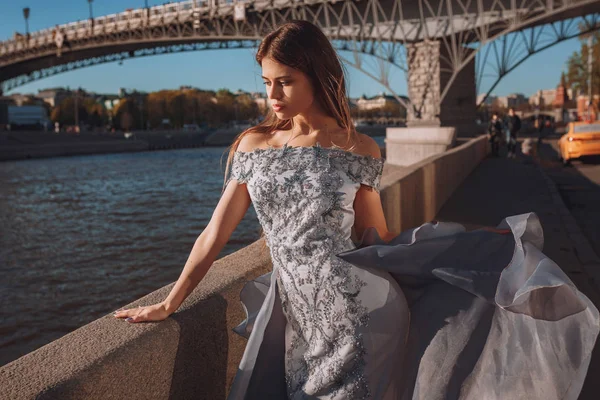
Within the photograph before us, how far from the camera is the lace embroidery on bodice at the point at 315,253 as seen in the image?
5.55ft

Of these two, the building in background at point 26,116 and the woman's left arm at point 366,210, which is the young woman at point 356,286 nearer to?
the woman's left arm at point 366,210

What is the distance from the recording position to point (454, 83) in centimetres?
3053

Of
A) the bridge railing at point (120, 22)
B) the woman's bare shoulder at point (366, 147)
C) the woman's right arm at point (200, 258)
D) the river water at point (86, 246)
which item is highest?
the bridge railing at point (120, 22)

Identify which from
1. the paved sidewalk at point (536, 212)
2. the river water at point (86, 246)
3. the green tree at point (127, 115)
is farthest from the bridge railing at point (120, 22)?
the green tree at point (127, 115)

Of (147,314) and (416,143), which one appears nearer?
(147,314)

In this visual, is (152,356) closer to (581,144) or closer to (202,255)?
(202,255)

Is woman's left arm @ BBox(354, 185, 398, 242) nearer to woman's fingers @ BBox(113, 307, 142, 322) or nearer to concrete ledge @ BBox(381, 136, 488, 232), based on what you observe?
woman's fingers @ BBox(113, 307, 142, 322)

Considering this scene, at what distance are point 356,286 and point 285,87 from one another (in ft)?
1.93

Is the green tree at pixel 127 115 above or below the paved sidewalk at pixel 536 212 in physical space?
above

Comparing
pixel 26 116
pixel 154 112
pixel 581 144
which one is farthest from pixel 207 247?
pixel 154 112

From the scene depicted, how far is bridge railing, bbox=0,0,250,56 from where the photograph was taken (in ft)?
136

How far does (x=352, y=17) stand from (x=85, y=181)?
1468cm

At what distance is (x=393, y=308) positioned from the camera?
1.72 meters

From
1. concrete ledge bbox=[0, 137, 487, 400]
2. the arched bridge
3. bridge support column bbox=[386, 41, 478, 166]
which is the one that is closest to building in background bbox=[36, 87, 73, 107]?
the arched bridge
